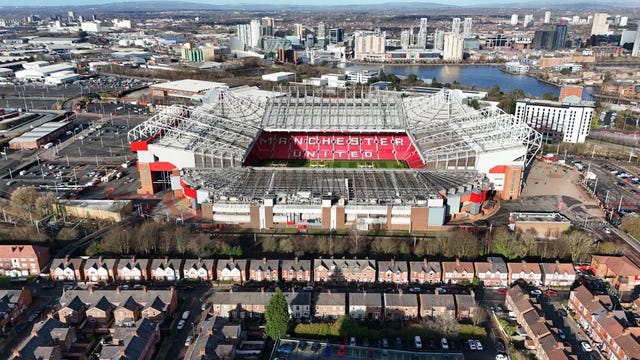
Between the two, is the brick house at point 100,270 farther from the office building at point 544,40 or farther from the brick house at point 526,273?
the office building at point 544,40

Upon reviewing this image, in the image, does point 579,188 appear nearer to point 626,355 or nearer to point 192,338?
point 626,355

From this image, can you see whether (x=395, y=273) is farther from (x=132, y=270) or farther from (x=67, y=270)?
(x=67, y=270)

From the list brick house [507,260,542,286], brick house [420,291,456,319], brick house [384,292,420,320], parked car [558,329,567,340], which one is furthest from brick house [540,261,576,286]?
brick house [384,292,420,320]

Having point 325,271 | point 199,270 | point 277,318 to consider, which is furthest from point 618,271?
point 199,270

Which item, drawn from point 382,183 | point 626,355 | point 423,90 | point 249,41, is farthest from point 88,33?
point 626,355

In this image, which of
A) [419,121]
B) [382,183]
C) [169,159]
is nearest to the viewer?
[382,183]

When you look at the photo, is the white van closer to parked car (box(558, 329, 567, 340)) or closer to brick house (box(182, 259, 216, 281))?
parked car (box(558, 329, 567, 340))
